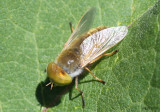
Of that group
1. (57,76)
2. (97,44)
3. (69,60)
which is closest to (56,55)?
(69,60)

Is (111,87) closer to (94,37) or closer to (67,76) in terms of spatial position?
(67,76)

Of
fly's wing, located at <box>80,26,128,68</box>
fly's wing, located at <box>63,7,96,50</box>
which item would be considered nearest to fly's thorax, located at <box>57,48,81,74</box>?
fly's wing, located at <box>80,26,128,68</box>

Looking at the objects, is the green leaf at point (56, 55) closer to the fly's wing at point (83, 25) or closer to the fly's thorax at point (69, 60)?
the fly's wing at point (83, 25)

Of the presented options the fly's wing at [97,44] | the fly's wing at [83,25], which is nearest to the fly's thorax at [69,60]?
the fly's wing at [97,44]

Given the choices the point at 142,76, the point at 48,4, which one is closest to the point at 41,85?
the point at 48,4

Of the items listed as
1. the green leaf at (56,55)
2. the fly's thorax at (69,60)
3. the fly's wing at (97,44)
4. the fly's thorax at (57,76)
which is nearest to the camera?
the green leaf at (56,55)

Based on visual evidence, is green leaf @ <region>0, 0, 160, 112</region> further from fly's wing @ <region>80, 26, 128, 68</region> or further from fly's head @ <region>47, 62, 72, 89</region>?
fly's head @ <region>47, 62, 72, 89</region>

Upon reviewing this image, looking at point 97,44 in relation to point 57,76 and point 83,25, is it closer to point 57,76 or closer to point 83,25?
point 83,25
